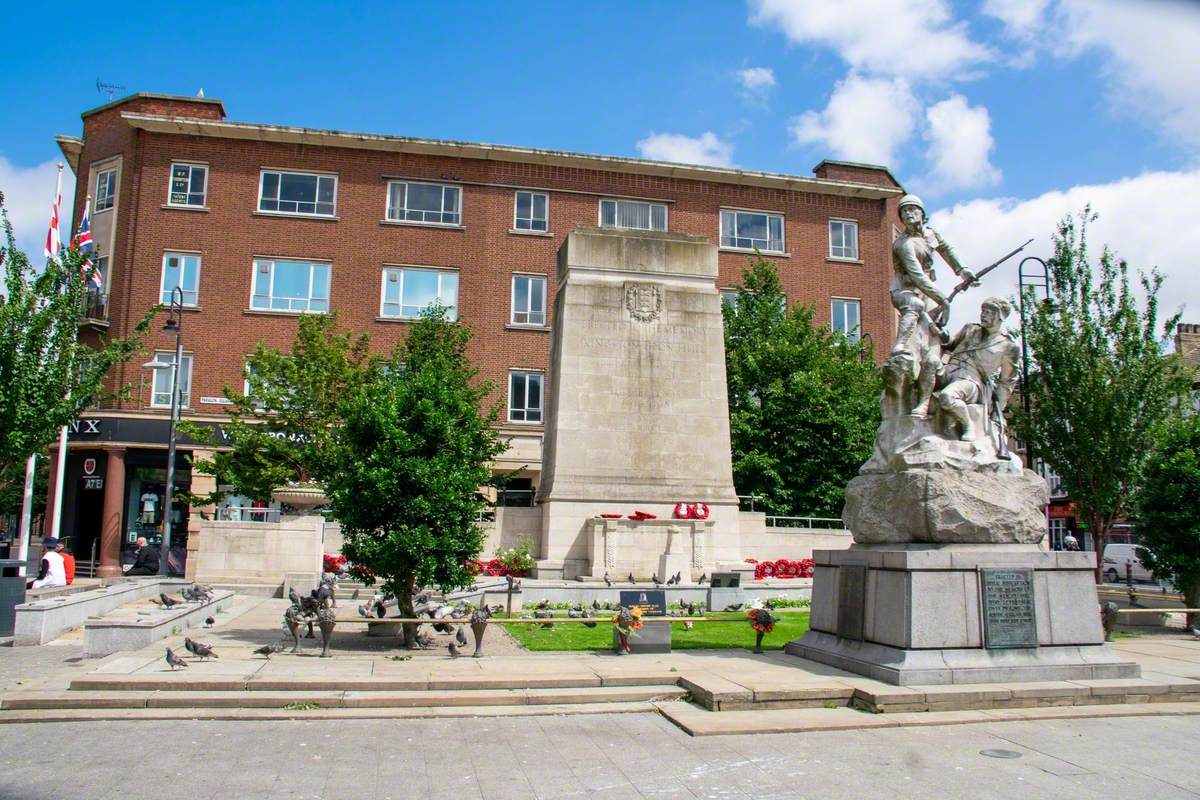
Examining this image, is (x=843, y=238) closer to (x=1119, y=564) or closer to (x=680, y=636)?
(x=1119, y=564)

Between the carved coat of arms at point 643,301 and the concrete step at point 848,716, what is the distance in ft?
51.9

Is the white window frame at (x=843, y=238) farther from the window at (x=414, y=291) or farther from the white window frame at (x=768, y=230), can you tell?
the window at (x=414, y=291)

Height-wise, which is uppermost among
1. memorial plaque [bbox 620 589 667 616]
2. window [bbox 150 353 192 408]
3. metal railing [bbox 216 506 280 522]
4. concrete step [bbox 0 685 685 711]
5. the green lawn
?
window [bbox 150 353 192 408]

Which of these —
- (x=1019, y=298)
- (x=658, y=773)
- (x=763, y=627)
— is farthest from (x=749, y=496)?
(x=658, y=773)

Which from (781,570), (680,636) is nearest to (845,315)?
(781,570)

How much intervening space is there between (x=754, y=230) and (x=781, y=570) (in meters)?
21.3

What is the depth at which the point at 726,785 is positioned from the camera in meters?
7.22

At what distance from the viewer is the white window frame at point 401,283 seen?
121 feet

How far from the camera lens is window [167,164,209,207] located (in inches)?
1414

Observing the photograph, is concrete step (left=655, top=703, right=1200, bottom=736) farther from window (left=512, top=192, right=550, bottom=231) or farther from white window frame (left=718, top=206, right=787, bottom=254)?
white window frame (left=718, top=206, right=787, bottom=254)

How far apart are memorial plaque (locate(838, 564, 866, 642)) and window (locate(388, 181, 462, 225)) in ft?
95.9

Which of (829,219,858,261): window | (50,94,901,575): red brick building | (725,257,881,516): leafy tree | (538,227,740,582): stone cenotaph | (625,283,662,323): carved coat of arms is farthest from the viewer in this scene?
(829,219,858,261): window

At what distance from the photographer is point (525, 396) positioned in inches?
1467

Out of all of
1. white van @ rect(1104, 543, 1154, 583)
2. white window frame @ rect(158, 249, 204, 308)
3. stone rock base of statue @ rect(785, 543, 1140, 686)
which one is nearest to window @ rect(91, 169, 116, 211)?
white window frame @ rect(158, 249, 204, 308)
